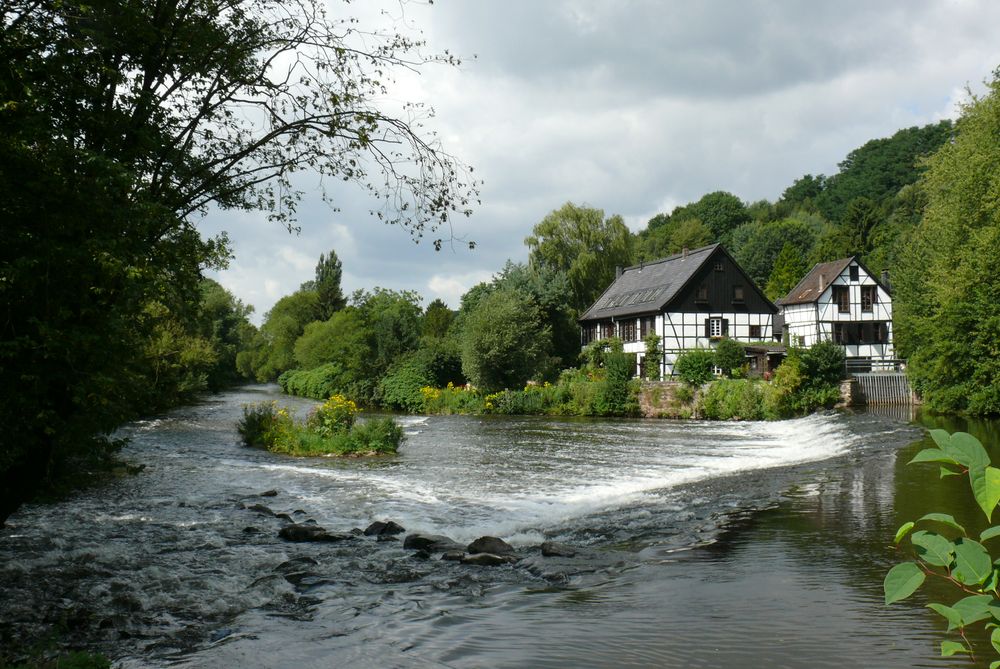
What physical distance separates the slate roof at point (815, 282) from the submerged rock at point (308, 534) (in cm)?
4547

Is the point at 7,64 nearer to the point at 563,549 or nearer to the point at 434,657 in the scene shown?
the point at 434,657

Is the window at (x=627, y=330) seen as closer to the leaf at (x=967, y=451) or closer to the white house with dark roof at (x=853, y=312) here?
the white house with dark roof at (x=853, y=312)

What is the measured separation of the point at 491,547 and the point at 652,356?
3787 cm

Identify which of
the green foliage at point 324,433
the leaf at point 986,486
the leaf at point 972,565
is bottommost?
the green foliage at point 324,433

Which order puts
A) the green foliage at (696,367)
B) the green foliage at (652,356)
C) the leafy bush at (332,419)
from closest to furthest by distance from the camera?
Answer: the leafy bush at (332,419)
the green foliage at (696,367)
the green foliage at (652,356)

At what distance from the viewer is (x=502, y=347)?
45.8 metres

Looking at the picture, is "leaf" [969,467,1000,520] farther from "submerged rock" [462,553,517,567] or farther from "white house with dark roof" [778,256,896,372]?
"white house with dark roof" [778,256,896,372]

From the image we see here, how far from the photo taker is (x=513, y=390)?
152ft

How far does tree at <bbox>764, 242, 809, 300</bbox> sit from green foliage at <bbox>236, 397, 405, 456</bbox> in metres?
54.7

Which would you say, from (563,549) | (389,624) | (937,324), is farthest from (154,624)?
(937,324)

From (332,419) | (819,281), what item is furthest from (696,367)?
(332,419)

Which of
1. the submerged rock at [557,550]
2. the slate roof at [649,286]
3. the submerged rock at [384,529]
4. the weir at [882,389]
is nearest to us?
the submerged rock at [557,550]

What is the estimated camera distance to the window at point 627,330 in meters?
50.1

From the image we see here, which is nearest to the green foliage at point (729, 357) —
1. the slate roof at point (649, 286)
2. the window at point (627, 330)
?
the slate roof at point (649, 286)
